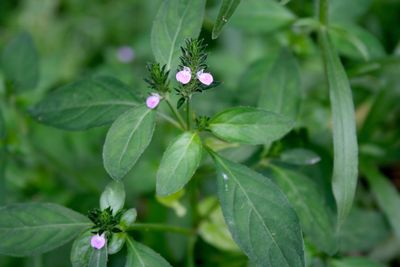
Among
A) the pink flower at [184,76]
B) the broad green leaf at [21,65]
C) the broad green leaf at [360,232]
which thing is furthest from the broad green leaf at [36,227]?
the broad green leaf at [360,232]

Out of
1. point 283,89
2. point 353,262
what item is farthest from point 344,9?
point 353,262

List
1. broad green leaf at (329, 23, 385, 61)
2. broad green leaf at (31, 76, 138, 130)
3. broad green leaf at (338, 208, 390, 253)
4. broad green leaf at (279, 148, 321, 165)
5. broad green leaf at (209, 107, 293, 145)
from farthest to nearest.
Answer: broad green leaf at (329, 23, 385, 61), broad green leaf at (338, 208, 390, 253), broad green leaf at (279, 148, 321, 165), broad green leaf at (31, 76, 138, 130), broad green leaf at (209, 107, 293, 145)

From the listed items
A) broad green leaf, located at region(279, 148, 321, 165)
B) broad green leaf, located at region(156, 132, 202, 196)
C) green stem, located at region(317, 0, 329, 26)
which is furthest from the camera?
green stem, located at region(317, 0, 329, 26)

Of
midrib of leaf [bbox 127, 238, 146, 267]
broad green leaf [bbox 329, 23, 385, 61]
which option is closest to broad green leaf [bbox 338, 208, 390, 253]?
broad green leaf [bbox 329, 23, 385, 61]

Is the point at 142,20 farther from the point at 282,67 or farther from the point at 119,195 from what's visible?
the point at 119,195

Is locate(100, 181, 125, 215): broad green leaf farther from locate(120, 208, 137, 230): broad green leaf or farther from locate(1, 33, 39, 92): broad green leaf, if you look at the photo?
locate(1, 33, 39, 92): broad green leaf
